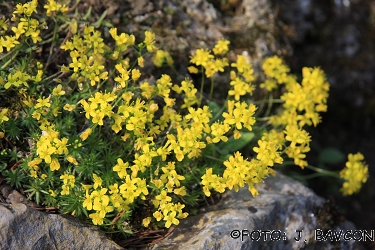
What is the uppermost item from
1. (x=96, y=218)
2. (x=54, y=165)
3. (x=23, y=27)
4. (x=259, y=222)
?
(x=23, y=27)

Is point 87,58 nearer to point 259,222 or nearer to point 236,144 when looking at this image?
point 236,144

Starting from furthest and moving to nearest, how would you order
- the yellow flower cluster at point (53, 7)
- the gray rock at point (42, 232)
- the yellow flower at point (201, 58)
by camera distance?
the yellow flower at point (201, 58), the yellow flower cluster at point (53, 7), the gray rock at point (42, 232)

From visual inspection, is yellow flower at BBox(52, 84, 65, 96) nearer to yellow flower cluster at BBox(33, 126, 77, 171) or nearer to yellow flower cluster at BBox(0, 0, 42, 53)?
yellow flower cluster at BBox(33, 126, 77, 171)

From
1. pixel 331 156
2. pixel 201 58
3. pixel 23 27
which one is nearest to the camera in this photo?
pixel 23 27

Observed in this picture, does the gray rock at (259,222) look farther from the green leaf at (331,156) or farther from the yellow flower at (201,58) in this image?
the green leaf at (331,156)

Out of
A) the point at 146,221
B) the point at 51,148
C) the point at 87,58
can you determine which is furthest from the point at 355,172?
the point at 51,148

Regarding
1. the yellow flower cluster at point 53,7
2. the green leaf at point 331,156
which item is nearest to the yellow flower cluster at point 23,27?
the yellow flower cluster at point 53,7

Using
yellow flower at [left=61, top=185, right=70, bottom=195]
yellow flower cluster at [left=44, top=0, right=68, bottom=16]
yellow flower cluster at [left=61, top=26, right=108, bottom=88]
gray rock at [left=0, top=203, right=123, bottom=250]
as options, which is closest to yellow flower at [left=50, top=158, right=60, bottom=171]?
yellow flower at [left=61, top=185, right=70, bottom=195]
